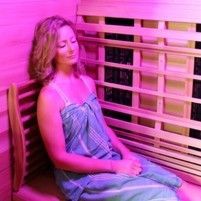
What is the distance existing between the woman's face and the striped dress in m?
0.10

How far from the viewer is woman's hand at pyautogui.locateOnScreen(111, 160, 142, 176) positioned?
4.72 ft

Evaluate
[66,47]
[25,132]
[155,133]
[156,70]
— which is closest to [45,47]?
[66,47]

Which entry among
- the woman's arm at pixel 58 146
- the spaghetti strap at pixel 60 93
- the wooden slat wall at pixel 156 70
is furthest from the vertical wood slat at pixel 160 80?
the spaghetti strap at pixel 60 93

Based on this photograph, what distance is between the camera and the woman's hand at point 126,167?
56.6 inches

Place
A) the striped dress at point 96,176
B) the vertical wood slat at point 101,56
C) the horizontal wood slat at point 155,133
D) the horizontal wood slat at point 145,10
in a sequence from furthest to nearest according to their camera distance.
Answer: the vertical wood slat at point 101,56
the horizontal wood slat at point 155,133
the horizontal wood slat at point 145,10
the striped dress at point 96,176

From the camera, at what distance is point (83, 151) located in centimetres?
150

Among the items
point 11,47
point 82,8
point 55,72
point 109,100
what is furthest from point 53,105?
point 82,8

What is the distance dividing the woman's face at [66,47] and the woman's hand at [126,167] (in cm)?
41

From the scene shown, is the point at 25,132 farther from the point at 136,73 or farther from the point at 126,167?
the point at 136,73

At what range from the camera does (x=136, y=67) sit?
1.64 m

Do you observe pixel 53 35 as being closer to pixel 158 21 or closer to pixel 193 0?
pixel 158 21

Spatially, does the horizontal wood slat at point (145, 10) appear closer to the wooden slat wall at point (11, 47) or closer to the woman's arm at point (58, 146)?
the wooden slat wall at point (11, 47)

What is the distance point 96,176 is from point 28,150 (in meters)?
0.32

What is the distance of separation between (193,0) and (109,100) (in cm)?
59
